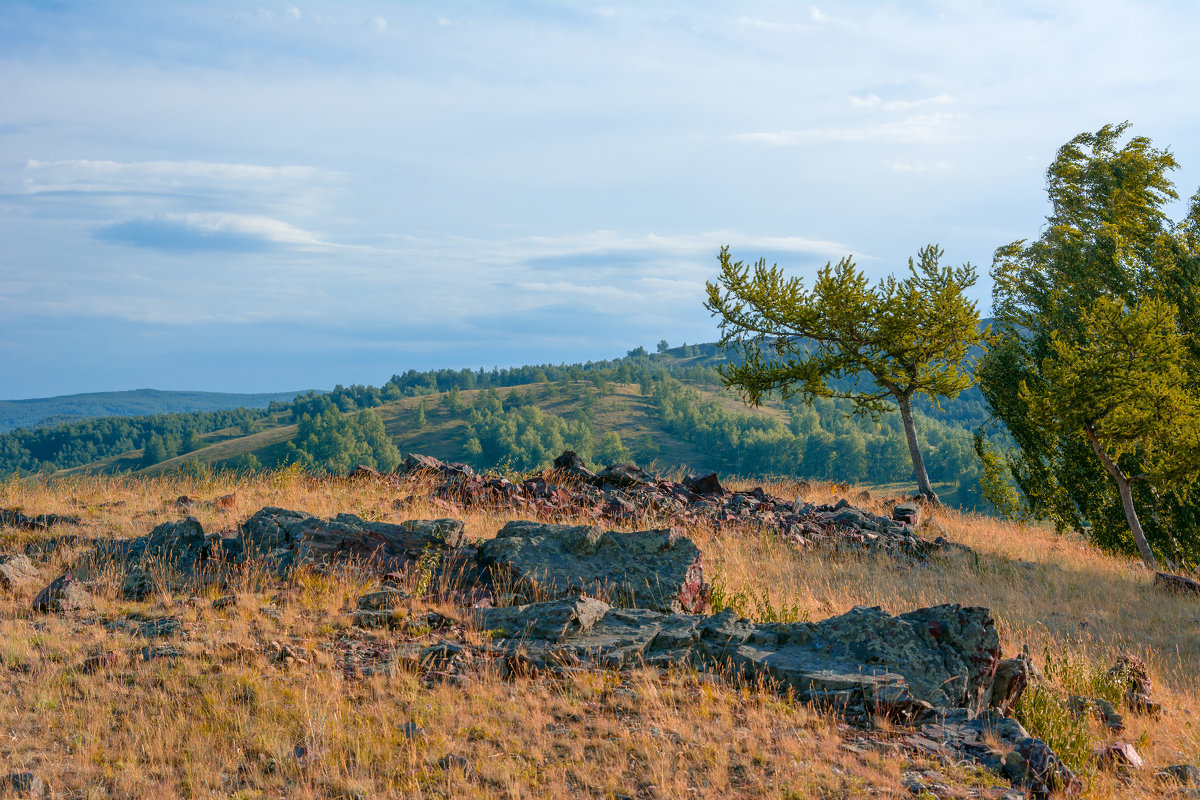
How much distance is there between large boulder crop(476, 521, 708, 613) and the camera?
948 centimetres

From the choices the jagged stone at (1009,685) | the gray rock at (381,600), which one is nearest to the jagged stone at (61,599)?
the gray rock at (381,600)

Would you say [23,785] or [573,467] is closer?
[23,785]

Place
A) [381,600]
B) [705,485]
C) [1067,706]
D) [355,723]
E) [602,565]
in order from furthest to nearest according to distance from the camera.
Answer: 1. [705,485]
2. [602,565]
3. [381,600]
4. [1067,706]
5. [355,723]

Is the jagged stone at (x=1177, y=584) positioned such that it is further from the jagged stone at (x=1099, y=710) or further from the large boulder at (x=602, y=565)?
the large boulder at (x=602, y=565)

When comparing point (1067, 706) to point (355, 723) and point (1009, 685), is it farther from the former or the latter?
point (355, 723)

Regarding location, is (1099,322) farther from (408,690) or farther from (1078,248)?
(408,690)

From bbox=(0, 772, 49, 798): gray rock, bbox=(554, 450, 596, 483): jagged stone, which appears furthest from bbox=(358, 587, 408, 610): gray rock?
bbox=(554, 450, 596, 483): jagged stone

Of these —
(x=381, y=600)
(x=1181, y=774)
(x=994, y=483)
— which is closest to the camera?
(x=1181, y=774)

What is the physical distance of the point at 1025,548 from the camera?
1833cm

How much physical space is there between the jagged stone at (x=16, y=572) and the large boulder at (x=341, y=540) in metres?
2.48

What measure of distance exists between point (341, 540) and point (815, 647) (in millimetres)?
6835

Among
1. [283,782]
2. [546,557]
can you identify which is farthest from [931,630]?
[283,782]

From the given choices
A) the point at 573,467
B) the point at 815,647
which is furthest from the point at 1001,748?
the point at 573,467

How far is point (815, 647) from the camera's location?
7.48 meters
